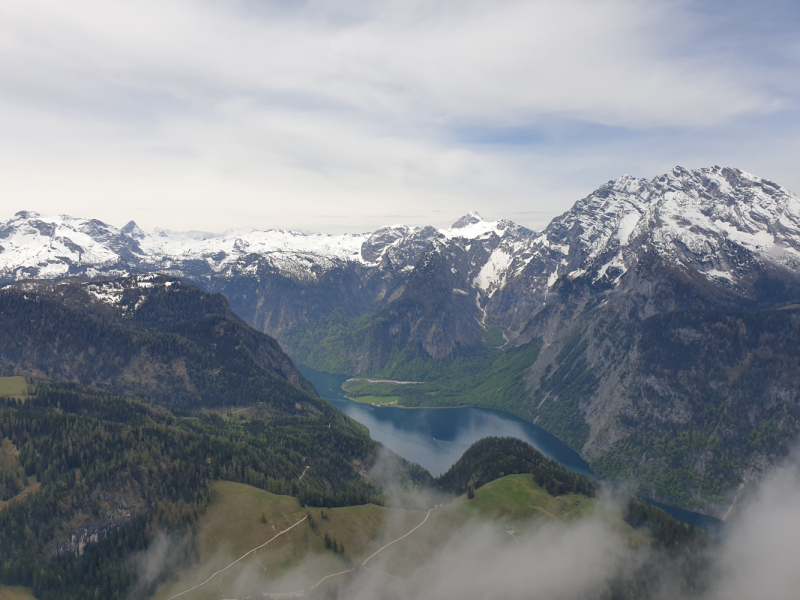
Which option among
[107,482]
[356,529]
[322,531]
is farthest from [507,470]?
[107,482]

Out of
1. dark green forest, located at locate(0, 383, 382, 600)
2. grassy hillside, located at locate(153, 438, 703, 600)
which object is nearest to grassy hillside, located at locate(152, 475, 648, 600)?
grassy hillside, located at locate(153, 438, 703, 600)

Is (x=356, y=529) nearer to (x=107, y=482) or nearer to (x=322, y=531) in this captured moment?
(x=322, y=531)

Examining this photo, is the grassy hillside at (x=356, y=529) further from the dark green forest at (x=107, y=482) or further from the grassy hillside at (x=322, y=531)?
the dark green forest at (x=107, y=482)

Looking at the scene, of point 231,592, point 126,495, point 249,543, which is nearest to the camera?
point 231,592

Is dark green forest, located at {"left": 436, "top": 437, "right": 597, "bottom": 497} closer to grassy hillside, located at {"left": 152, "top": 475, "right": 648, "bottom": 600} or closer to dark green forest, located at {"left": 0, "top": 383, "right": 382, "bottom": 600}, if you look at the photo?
grassy hillside, located at {"left": 152, "top": 475, "right": 648, "bottom": 600}

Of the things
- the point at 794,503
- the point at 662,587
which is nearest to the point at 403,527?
the point at 662,587

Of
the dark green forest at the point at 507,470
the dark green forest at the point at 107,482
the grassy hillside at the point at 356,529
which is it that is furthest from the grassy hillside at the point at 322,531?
the dark green forest at the point at 107,482

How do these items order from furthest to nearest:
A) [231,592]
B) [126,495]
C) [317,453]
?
[317,453]
[126,495]
[231,592]

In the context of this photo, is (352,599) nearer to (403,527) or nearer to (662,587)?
(403,527)

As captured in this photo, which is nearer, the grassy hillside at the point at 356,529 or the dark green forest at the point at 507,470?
the grassy hillside at the point at 356,529

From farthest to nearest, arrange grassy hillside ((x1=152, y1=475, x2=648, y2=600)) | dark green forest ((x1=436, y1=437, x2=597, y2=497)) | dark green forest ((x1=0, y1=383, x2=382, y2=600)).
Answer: dark green forest ((x1=436, y1=437, x2=597, y2=497)) < dark green forest ((x1=0, y1=383, x2=382, y2=600)) < grassy hillside ((x1=152, y1=475, x2=648, y2=600))

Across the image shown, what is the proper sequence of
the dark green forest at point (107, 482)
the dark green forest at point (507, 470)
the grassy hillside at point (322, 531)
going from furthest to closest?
the dark green forest at point (507, 470) → the dark green forest at point (107, 482) → the grassy hillside at point (322, 531)
